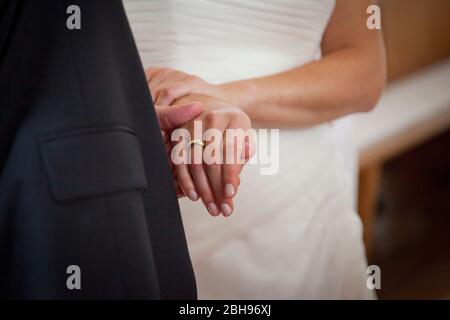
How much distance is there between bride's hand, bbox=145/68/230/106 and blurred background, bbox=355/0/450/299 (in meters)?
0.26

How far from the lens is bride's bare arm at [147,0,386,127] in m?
0.73

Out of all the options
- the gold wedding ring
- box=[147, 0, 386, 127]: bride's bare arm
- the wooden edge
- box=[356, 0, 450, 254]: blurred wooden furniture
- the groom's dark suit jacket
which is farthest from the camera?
the wooden edge

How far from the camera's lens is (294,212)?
82cm

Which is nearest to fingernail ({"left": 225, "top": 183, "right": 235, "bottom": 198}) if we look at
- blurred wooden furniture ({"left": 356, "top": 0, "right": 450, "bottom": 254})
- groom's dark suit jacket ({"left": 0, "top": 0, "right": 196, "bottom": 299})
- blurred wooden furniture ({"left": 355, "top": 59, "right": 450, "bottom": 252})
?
groom's dark suit jacket ({"left": 0, "top": 0, "right": 196, "bottom": 299})

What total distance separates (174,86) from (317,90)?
Answer: 174 millimetres

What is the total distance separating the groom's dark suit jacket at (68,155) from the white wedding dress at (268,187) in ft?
0.59

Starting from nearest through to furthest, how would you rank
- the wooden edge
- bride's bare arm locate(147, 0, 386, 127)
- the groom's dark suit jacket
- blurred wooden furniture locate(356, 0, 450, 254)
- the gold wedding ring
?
the groom's dark suit jacket < the gold wedding ring < bride's bare arm locate(147, 0, 386, 127) < blurred wooden furniture locate(356, 0, 450, 254) < the wooden edge

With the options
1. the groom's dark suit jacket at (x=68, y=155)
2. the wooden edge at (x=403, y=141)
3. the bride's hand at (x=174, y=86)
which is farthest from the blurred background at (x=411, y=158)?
the groom's dark suit jacket at (x=68, y=155)

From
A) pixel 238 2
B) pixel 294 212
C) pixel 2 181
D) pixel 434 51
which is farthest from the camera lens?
pixel 434 51

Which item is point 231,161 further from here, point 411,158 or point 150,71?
point 411,158

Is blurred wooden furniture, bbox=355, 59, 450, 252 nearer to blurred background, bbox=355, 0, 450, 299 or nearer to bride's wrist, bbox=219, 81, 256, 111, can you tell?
blurred background, bbox=355, 0, 450, 299

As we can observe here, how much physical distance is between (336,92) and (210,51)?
15 cm
